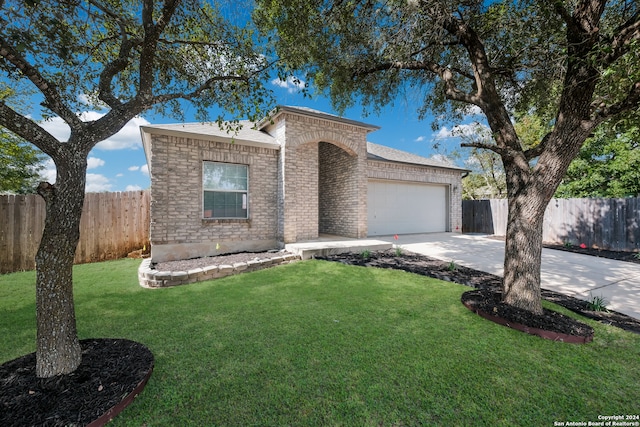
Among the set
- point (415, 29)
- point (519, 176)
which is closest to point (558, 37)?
point (415, 29)

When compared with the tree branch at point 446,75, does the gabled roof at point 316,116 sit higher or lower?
higher

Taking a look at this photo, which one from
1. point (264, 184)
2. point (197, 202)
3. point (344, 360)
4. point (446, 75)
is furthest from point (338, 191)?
point (344, 360)

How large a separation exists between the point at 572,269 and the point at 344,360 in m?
6.90

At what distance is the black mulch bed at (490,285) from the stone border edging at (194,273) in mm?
1894

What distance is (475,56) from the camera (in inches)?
167

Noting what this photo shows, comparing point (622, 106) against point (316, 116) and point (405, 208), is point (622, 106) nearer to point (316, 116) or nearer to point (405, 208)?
point (316, 116)

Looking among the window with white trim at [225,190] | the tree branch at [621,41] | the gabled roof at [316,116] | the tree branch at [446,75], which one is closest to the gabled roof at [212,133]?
the gabled roof at [316,116]

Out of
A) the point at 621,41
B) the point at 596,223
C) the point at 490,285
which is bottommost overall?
the point at 490,285

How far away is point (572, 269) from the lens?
6.34 meters

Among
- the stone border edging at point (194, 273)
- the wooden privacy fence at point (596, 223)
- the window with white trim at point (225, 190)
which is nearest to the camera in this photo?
the stone border edging at point (194, 273)

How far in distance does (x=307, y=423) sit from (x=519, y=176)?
406 cm

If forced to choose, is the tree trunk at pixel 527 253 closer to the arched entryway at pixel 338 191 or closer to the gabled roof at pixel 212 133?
the gabled roof at pixel 212 133

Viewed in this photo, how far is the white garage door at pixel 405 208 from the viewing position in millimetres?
11234

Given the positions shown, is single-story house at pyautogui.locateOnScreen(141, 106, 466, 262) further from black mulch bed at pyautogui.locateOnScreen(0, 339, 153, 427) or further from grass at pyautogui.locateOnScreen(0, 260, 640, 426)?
black mulch bed at pyautogui.locateOnScreen(0, 339, 153, 427)
